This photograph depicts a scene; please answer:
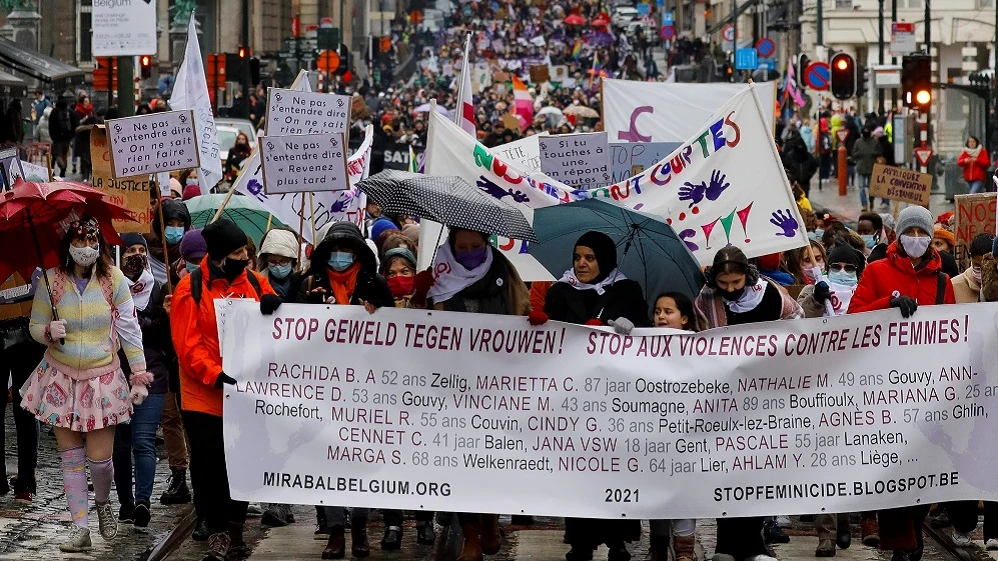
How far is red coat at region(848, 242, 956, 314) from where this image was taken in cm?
919

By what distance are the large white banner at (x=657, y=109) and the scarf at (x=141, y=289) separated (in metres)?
7.75

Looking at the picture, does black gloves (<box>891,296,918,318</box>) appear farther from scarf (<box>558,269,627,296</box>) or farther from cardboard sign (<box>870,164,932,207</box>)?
cardboard sign (<box>870,164,932,207</box>)

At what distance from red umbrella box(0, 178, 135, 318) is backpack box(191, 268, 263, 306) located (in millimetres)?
753

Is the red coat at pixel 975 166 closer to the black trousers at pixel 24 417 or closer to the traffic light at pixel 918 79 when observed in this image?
the traffic light at pixel 918 79

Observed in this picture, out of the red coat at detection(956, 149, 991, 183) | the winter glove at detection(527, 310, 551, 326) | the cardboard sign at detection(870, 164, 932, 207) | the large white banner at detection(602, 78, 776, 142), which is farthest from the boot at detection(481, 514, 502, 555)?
the red coat at detection(956, 149, 991, 183)

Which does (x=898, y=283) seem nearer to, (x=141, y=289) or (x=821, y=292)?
(x=821, y=292)

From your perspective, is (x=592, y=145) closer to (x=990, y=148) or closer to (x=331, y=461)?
(x=331, y=461)

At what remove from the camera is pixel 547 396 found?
8578 mm

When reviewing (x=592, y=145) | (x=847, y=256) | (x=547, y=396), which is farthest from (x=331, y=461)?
(x=592, y=145)

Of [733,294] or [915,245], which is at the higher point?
[915,245]

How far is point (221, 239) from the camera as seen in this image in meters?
8.95

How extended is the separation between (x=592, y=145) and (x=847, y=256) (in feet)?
10.8

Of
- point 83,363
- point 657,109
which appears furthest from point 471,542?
point 657,109

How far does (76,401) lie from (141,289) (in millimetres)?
1528
